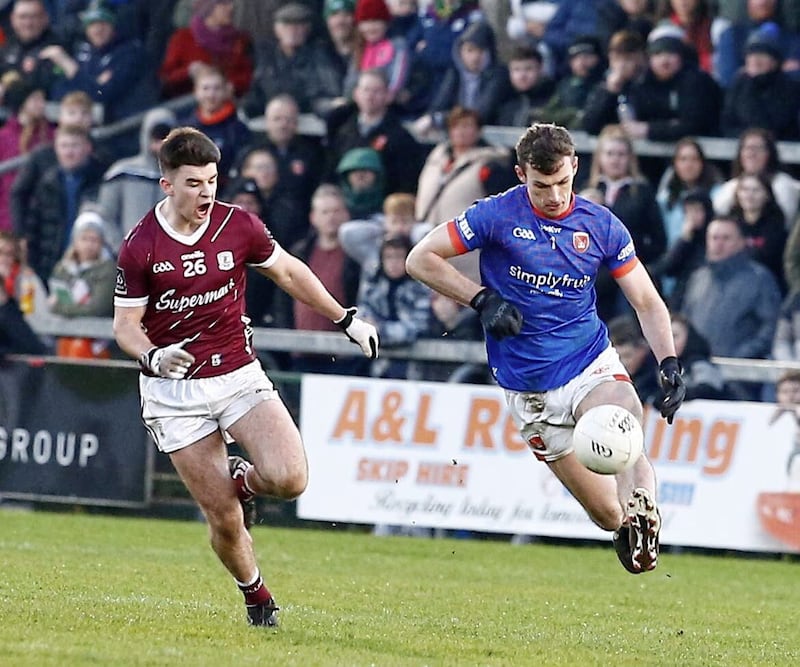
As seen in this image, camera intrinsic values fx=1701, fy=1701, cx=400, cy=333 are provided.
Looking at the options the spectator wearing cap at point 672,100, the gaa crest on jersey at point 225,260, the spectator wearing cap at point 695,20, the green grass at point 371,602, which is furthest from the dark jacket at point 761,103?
the gaa crest on jersey at point 225,260

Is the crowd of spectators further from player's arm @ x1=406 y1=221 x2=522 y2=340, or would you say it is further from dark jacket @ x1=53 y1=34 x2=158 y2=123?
player's arm @ x1=406 y1=221 x2=522 y2=340

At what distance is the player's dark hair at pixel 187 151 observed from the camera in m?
7.82

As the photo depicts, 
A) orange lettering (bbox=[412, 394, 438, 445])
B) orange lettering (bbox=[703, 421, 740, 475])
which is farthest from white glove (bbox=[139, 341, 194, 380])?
orange lettering (bbox=[703, 421, 740, 475])

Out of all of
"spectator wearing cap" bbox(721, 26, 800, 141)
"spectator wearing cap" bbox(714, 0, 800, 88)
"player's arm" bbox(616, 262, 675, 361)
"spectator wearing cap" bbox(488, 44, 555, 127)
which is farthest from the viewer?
"spectator wearing cap" bbox(488, 44, 555, 127)

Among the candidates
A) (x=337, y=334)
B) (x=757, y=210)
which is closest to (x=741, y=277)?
(x=757, y=210)

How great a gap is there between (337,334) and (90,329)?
2.48m

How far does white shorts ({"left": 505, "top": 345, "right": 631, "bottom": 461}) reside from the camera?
345 inches

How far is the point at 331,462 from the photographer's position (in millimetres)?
14406

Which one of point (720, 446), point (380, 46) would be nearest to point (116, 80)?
point (380, 46)

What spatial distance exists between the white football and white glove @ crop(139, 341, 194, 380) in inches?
76.1

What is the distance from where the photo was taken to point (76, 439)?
15109 mm

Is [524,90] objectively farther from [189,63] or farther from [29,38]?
[29,38]

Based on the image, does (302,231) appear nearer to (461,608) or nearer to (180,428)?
(461,608)

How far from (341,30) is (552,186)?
907 cm
